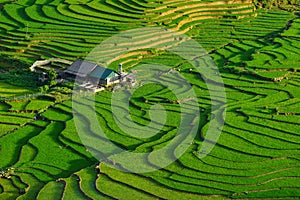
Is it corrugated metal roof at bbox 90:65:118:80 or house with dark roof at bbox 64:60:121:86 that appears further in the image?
house with dark roof at bbox 64:60:121:86

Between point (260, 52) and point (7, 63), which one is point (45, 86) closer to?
point (7, 63)

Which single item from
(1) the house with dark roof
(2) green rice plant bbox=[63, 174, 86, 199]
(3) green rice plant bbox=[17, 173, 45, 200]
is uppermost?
(1) the house with dark roof

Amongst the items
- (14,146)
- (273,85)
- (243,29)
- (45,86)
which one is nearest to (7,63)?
(45,86)

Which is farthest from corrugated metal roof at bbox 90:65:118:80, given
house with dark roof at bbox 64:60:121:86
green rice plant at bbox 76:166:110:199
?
green rice plant at bbox 76:166:110:199

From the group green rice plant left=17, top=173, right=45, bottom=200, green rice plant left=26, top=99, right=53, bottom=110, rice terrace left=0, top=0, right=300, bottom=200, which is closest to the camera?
green rice plant left=17, top=173, right=45, bottom=200

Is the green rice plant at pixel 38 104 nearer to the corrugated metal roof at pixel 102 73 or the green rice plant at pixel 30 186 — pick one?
the corrugated metal roof at pixel 102 73

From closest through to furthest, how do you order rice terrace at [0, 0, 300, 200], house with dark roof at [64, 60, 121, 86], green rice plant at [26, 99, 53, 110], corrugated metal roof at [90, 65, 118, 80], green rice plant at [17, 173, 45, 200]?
green rice plant at [17, 173, 45, 200] → rice terrace at [0, 0, 300, 200] → green rice plant at [26, 99, 53, 110] → corrugated metal roof at [90, 65, 118, 80] → house with dark roof at [64, 60, 121, 86]

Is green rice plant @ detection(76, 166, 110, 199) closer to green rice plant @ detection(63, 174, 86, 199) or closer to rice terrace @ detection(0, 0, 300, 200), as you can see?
rice terrace @ detection(0, 0, 300, 200)
